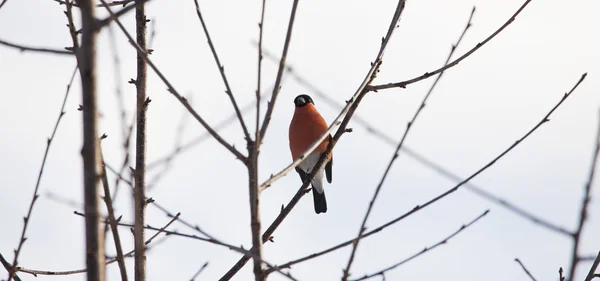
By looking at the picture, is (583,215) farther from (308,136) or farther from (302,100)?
(302,100)

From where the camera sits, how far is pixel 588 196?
1.63 m

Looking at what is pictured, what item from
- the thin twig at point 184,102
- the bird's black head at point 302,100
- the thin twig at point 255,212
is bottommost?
the thin twig at point 255,212

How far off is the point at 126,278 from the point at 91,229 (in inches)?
33.4

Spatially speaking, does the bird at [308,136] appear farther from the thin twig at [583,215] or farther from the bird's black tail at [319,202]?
the thin twig at [583,215]

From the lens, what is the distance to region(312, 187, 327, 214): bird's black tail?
7.66m

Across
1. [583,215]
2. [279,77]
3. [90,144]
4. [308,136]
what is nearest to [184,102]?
[279,77]

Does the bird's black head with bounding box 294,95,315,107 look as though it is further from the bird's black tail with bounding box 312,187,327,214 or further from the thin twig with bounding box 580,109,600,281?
the thin twig with bounding box 580,109,600,281

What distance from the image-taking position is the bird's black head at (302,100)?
297 inches

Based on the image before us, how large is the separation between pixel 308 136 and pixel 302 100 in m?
0.83

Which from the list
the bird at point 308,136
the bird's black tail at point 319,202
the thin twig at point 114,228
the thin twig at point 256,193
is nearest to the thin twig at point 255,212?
the thin twig at point 256,193

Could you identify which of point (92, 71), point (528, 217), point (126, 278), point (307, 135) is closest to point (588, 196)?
point (528, 217)

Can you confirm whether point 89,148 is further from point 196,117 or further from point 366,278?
Result: point 366,278

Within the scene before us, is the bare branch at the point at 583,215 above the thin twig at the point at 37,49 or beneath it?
beneath

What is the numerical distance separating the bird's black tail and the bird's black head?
0.85 metres
